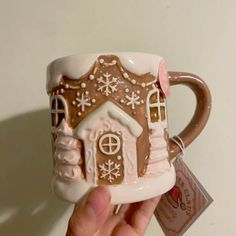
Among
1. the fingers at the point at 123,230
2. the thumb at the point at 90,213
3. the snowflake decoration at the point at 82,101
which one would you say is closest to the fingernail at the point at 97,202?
the thumb at the point at 90,213

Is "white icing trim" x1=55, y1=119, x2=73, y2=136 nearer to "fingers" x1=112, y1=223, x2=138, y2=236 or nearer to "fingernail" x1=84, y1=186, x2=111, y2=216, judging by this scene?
"fingernail" x1=84, y1=186, x2=111, y2=216

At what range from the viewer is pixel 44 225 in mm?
709

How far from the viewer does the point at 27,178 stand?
70 centimetres

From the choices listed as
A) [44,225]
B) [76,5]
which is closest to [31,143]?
[44,225]

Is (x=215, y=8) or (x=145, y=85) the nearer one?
(x=145, y=85)

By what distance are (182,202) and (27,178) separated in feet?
0.93

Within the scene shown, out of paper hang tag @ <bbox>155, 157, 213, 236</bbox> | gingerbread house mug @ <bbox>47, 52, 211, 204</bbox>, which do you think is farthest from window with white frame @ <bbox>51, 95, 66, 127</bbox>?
paper hang tag @ <bbox>155, 157, 213, 236</bbox>

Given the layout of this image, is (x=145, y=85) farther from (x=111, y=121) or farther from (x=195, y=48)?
(x=195, y=48)

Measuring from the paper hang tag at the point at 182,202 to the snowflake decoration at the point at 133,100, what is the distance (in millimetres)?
183

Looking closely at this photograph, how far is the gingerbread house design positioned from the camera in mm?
462

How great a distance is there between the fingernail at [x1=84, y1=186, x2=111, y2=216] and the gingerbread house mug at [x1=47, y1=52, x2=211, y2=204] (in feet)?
0.05

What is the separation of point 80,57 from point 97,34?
0.76 feet

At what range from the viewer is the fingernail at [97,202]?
44 cm

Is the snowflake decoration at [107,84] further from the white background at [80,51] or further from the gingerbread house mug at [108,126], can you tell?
the white background at [80,51]
